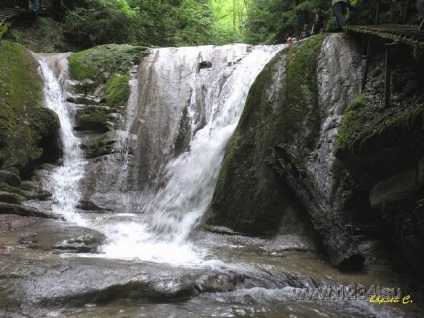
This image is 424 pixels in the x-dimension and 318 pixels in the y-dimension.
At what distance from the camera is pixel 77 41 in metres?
17.1

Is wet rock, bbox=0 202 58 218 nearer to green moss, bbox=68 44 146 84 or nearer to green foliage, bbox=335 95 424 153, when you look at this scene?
green moss, bbox=68 44 146 84

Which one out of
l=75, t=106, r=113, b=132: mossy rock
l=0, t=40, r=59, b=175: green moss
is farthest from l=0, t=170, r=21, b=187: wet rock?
l=75, t=106, r=113, b=132: mossy rock

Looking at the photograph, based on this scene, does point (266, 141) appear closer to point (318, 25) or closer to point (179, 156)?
point (179, 156)

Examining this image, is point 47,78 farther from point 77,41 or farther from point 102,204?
point 77,41

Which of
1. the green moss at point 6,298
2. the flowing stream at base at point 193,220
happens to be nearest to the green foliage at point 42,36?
the flowing stream at base at point 193,220

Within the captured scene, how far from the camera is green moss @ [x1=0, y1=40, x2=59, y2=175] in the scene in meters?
Answer: 9.01

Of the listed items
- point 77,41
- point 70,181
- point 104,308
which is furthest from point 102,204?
point 77,41

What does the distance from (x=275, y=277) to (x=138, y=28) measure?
15258 mm

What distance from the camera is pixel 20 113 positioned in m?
9.64

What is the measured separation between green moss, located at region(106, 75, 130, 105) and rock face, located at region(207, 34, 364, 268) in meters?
4.89

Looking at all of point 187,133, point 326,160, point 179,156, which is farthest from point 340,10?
point 179,156

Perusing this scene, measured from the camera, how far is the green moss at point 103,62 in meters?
12.5

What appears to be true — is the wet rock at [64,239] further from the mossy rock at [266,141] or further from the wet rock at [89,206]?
the mossy rock at [266,141]

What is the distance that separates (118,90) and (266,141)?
239 inches
